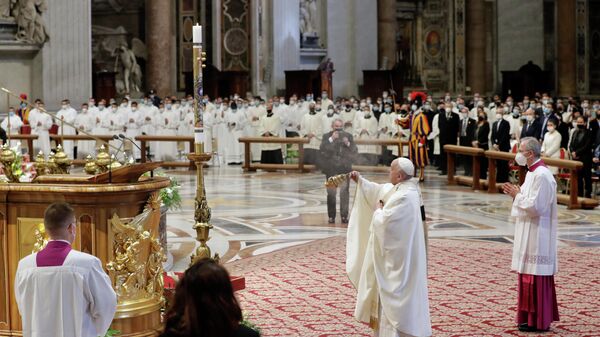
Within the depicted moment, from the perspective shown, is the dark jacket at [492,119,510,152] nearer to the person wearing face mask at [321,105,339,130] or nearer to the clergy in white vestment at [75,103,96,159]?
the person wearing face mask at [321,105,339,130]

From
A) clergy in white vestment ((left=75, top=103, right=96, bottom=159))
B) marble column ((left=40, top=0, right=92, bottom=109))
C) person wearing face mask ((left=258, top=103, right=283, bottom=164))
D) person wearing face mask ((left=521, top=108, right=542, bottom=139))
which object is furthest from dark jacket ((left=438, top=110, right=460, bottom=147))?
marble column ((left=40, top=0, right=92, bottom=109))

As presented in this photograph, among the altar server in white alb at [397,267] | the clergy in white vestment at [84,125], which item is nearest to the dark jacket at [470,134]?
the clergy in white vestment at [84,125]

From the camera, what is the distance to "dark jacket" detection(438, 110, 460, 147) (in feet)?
80.1

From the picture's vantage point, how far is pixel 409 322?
8016mm

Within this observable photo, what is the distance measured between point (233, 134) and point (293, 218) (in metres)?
11.1

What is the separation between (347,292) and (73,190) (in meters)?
3.81

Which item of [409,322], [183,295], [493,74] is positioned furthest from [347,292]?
[493,74]

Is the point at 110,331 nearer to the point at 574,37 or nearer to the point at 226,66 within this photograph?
the point at 226,66

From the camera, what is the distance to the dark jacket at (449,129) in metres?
24.4

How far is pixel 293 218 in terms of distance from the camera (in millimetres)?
16531

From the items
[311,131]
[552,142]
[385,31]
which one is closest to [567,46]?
[385,31]

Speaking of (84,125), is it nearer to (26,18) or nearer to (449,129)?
(26,18)

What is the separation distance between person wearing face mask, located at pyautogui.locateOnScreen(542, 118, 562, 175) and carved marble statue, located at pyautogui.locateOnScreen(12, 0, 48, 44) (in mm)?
13094

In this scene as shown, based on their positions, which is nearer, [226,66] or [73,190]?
[73,190]
